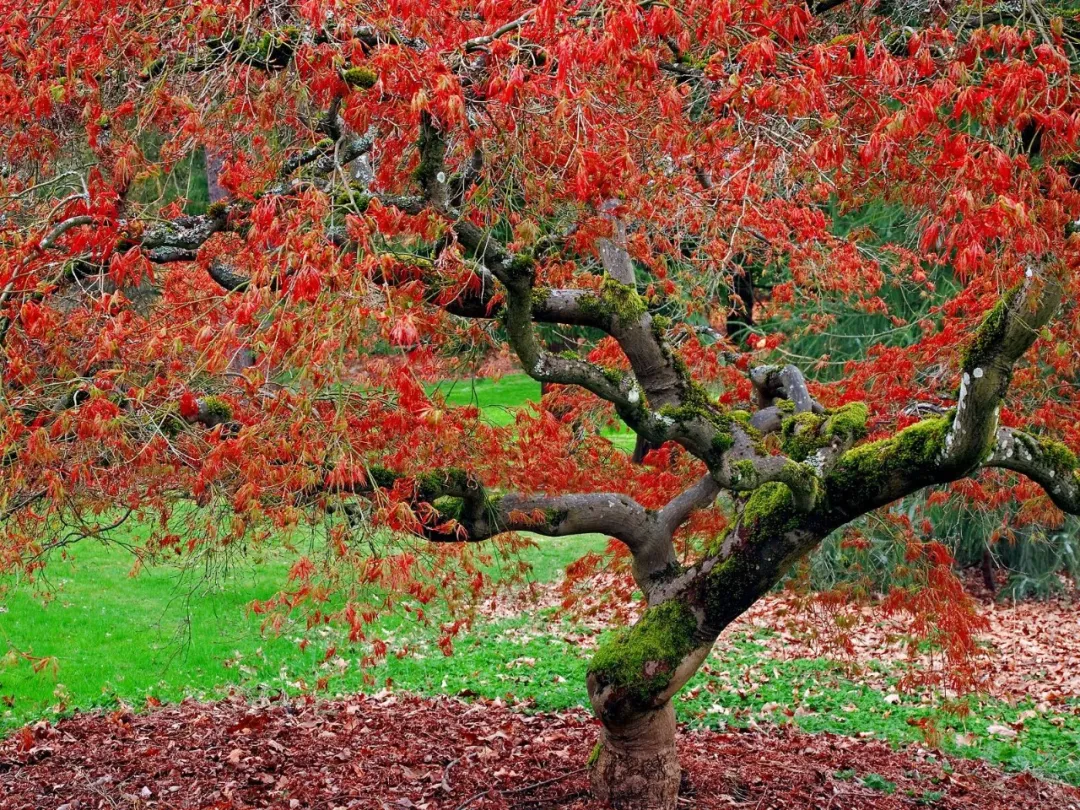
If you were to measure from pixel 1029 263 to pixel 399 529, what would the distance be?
286 centimetres

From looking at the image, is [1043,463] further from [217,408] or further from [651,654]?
[217,408]

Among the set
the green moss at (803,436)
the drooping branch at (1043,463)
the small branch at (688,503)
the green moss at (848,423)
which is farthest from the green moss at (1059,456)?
the small branch at (688,503)

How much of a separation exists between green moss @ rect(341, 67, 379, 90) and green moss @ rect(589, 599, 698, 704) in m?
3.20

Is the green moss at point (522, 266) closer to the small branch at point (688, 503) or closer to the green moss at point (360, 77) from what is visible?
the green moss at point (360, 77)

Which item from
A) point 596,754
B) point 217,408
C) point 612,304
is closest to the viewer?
point 217,408

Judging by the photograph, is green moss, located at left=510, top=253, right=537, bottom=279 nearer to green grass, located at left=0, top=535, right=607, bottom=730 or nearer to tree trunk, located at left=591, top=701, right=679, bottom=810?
tree trunk, located at left=591, top=701, right=679, bottom=810

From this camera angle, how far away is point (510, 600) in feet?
43.5

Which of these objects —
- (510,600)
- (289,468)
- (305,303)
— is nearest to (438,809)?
(289,468)

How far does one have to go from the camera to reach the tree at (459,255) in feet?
12.5

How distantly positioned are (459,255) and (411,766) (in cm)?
393

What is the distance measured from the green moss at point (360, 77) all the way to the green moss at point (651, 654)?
3198 mm

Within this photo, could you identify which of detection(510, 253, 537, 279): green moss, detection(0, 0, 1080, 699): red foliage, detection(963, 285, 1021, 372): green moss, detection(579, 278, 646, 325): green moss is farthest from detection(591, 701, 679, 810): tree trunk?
detection(510, 253, 537, 279): green moss

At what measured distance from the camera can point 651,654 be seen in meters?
5.37

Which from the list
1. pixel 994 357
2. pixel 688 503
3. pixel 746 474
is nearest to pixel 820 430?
pixel 746 474
